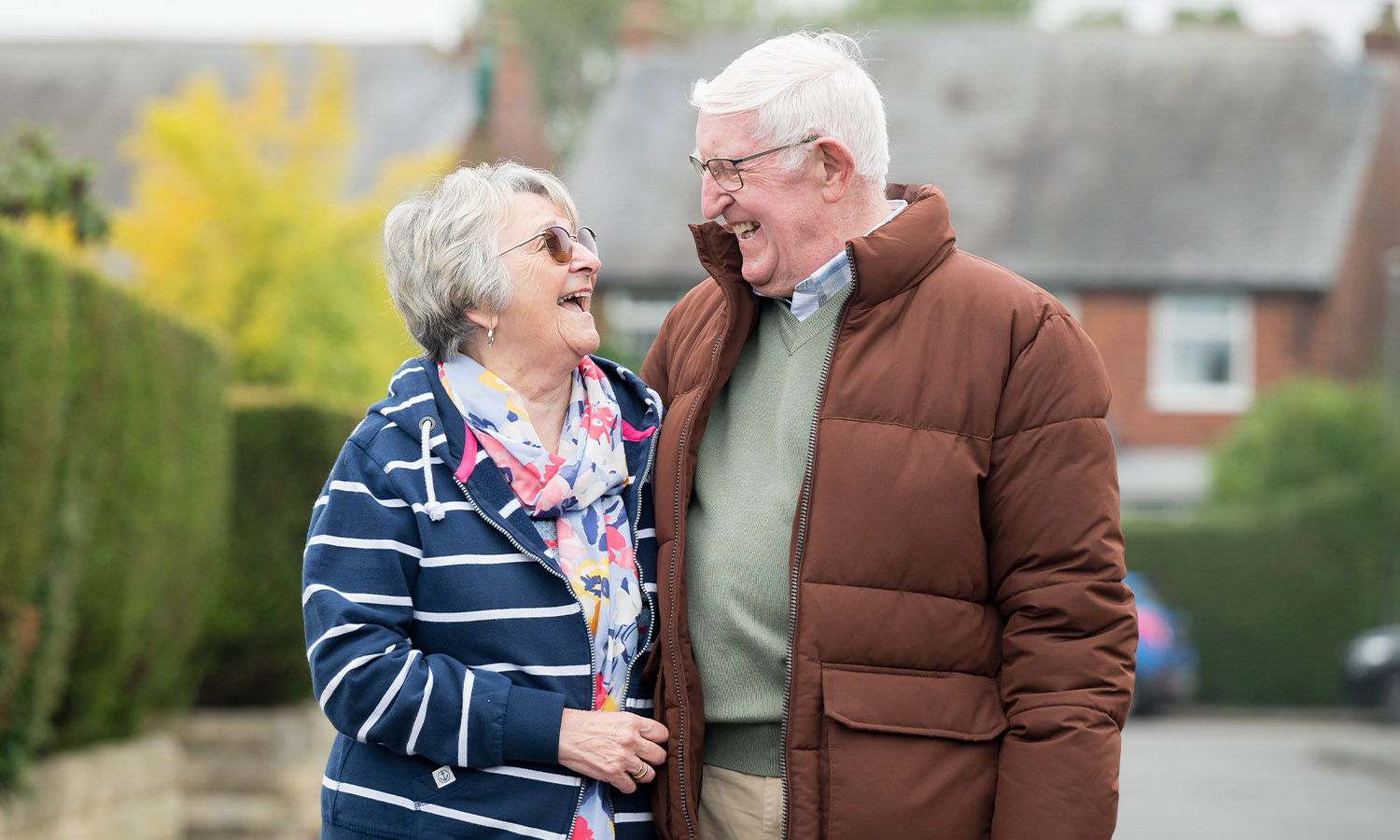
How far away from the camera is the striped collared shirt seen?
2846 millimetres

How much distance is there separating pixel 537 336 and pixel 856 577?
0.83 meters

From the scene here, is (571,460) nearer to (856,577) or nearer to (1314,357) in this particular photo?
(856,577)

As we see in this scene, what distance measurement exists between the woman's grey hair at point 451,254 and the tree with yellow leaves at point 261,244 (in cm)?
1116

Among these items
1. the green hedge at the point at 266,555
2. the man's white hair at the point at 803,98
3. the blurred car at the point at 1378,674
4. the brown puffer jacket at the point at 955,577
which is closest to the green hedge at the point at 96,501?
the green hedge at the point at 266,555

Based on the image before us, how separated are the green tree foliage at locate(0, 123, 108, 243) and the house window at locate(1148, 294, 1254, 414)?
19.9 metres

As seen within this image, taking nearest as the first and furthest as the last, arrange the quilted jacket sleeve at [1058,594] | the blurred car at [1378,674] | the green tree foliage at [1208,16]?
the quilted jacket sleeve at [1058,594] < the blurred car at [1378,674] < the green tree foliage at [1208,16]

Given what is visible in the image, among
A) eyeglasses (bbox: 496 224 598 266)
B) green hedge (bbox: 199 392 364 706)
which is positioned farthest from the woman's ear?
green hedge (bbox: 199 392 364 706)

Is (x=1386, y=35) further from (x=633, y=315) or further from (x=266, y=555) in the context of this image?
(x=266, y=555)

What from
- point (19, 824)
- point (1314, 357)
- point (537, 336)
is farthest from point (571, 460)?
point (1314, 357)

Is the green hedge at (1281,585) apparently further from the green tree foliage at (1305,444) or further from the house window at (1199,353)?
the house window at (1199,353)

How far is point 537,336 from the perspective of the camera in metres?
2.98

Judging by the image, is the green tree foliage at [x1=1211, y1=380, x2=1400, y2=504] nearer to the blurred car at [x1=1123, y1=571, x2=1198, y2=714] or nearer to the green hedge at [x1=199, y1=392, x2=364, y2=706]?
the blurred car at [x1=1123, y1=571, x2=1198, y2=714]

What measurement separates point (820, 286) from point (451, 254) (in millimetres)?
730

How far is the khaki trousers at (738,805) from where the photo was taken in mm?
2746
